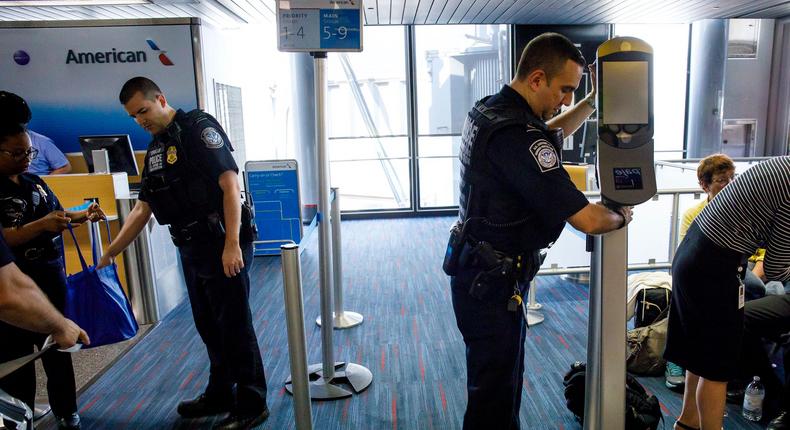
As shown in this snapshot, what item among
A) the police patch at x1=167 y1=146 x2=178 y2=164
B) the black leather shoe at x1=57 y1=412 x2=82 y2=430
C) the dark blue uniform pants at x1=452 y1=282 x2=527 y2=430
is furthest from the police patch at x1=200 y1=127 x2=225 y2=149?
the black leather shoe at x1=57 y1=412 x2=82 y2=430

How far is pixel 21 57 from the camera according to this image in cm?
459

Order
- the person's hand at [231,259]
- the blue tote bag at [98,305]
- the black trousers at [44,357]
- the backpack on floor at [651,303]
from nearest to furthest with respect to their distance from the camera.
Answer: the black trousers at [44,357], the person's hand at [231,259], the blue tote bag at [98,305], the backpack on floor at [651,303]

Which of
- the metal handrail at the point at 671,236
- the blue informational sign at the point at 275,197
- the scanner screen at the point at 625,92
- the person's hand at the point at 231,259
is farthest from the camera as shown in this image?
the blue informational sign at the point at 275,197

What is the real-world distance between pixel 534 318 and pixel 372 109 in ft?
16.4

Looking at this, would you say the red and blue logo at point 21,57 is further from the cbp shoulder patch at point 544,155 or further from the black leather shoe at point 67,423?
the cbp shoulder patch at point 544,155

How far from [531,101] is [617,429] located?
1.01 metres

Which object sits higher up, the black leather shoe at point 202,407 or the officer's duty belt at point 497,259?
the officer's duty belt at point 497,259

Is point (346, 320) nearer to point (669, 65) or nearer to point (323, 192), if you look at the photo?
point (323, 192)

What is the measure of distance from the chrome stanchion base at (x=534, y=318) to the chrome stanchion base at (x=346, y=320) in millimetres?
1214

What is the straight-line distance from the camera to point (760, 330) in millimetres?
2416

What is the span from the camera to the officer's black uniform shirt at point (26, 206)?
2.06m

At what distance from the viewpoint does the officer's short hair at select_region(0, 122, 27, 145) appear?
1922 millimetres

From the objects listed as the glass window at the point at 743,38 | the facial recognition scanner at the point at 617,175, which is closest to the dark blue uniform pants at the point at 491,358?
the facial recognition scanner at the point at 617,175

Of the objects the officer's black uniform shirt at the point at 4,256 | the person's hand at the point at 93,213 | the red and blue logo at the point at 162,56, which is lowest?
the person's hand at the point at 93,213
